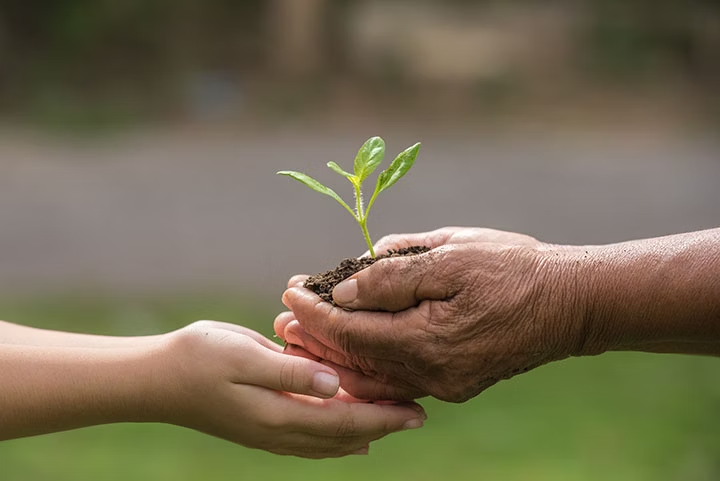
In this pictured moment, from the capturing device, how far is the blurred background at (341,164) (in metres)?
4.18

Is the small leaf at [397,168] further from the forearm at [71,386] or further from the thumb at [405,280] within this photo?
the forearm at [71,386]

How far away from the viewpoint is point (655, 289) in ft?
6.52

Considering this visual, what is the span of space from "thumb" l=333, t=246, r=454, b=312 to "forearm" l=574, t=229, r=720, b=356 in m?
0.27

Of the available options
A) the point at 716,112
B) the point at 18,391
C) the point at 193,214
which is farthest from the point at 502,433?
the point at 716,112

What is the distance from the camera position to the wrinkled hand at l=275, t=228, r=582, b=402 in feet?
6.63

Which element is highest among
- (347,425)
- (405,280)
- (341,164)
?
(341,164)

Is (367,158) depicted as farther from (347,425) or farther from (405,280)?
(347,425)

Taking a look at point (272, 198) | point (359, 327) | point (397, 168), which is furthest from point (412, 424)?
point (272, 198)

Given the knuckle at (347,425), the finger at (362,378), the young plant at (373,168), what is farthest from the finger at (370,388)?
the young plant at (373,168)

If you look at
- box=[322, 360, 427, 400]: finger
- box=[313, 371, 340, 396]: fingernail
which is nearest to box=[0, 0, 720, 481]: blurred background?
box=[322, 360, 427, 400]: finger

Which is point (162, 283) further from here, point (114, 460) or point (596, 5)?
point (596, 5)

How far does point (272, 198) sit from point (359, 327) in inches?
190

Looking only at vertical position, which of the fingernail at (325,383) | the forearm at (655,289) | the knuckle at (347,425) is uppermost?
the forearm at (655,289)

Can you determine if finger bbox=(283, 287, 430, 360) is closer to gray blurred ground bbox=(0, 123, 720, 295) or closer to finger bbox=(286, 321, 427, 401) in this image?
finger bbox=(286, 321, 427, 401)
